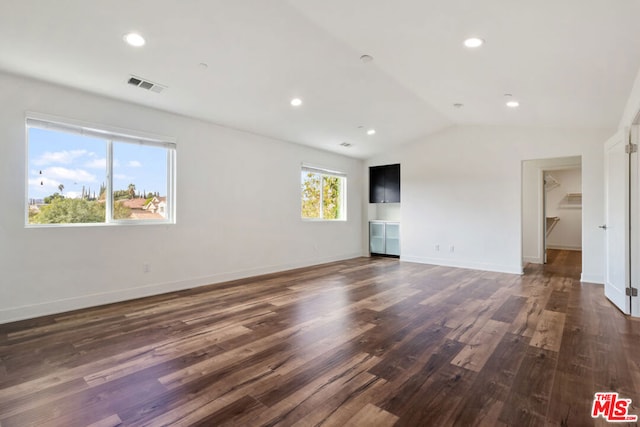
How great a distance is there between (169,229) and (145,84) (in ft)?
6.07

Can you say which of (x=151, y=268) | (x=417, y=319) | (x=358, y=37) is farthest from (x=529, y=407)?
(x=151, y=268)

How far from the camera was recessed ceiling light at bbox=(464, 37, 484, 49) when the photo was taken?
279 cm

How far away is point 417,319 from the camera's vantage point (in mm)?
3221

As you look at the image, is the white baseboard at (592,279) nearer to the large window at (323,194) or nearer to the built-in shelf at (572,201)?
the large window at (323,194)

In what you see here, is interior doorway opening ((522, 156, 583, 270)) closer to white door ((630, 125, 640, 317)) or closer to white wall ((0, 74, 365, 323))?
white door ((630, 125, 640, 317))

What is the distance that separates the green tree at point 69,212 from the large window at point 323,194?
3.55 metres

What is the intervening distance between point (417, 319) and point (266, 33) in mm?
3108

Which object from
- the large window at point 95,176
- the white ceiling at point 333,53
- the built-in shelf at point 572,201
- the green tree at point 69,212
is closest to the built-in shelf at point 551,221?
the built-in shelf at point 572,201

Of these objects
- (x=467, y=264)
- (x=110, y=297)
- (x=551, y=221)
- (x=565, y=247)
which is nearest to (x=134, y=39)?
(x=110, y=297)

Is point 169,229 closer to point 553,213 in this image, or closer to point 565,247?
point 553,213

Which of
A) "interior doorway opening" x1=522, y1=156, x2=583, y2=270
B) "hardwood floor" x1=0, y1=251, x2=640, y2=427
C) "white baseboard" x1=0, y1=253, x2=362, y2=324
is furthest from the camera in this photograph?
"interior doorway opening" x1=522, y1=156, x2=583, y2=270

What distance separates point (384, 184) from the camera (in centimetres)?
756

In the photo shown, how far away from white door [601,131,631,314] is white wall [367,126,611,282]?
1.11 meters

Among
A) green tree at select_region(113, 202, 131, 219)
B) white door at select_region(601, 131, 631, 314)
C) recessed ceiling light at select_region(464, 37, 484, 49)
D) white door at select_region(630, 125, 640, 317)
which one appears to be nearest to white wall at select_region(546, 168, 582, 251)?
white door at select_region(601, 131, 631, 314)
